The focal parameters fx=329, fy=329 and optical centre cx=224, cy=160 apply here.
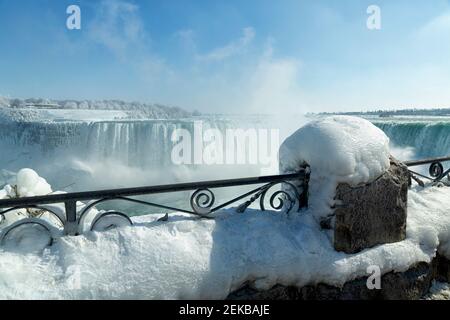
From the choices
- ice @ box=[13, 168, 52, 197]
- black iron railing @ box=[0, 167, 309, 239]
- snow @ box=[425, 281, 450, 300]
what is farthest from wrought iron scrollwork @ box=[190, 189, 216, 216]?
ice @ box=[13, 168, 52, 197]

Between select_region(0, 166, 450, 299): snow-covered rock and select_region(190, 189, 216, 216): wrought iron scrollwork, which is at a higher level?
select_region(190, 189, 216, 216): wrought iron scrollwork

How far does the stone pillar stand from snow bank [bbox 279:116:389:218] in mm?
69

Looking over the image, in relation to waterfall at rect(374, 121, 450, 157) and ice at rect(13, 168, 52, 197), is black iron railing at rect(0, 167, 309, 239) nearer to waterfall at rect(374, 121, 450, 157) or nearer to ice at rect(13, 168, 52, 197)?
ice at rect(13, 168, 52, 197)

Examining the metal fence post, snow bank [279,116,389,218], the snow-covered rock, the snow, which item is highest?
snow bank [279,116,389,218]

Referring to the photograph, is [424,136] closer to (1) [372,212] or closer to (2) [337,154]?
(1) [372,212]

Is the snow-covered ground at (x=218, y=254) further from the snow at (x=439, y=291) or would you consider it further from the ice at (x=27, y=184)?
the ice at (x=27, y=184)

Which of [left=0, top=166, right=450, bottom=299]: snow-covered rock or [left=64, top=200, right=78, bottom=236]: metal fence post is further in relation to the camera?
[left=64, top=200, right=78, bottom=236]: metal fence post

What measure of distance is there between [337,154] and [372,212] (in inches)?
20.6

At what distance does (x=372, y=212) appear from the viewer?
7.90 feet

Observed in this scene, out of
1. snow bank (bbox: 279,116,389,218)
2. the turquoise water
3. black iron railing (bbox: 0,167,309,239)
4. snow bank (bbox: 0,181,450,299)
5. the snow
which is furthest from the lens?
the turquoise water

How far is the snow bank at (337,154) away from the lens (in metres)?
2.31

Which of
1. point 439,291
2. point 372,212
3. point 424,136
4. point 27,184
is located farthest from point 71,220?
point 424,136

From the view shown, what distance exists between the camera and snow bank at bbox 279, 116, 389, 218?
2314 mm
